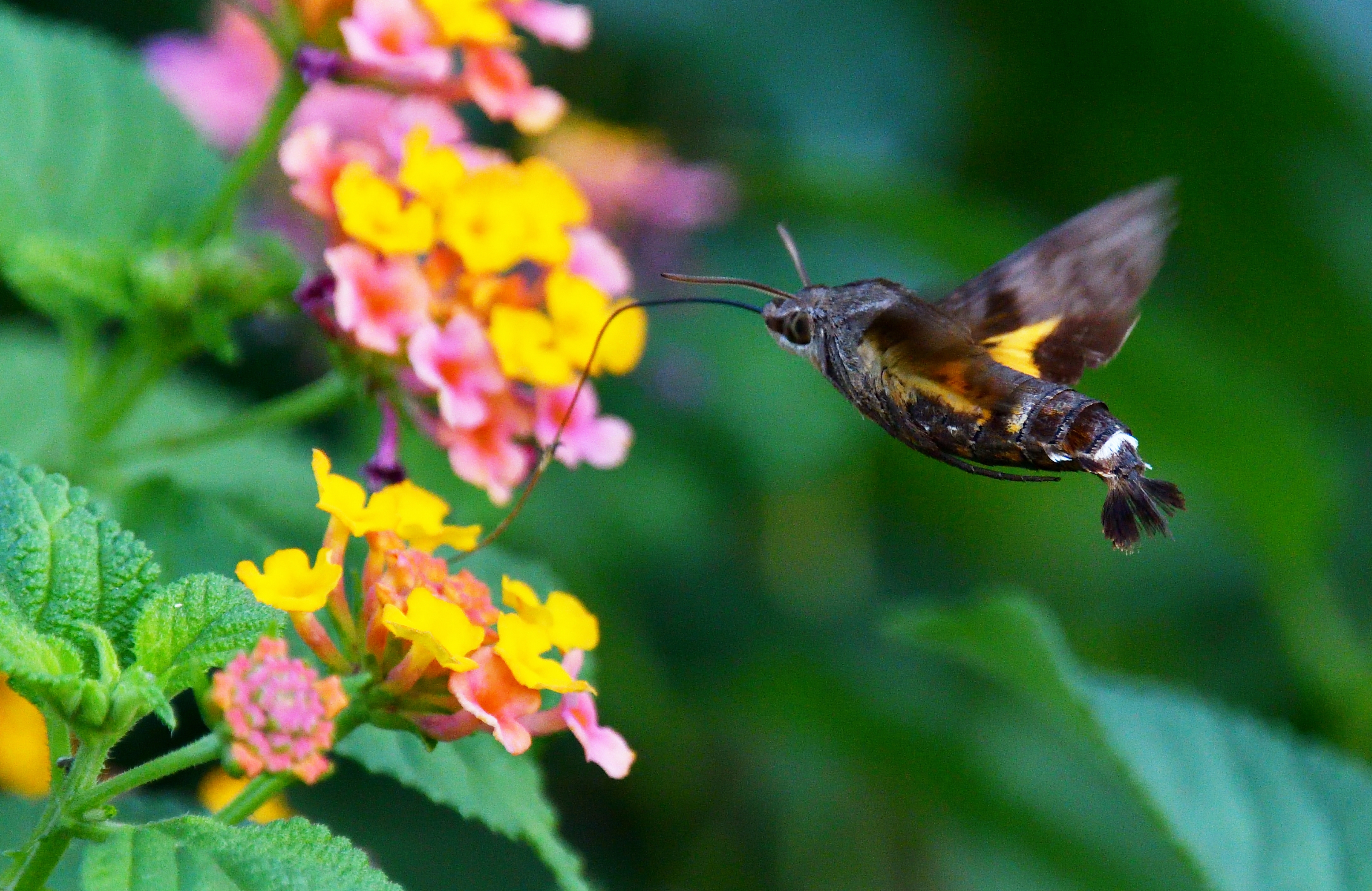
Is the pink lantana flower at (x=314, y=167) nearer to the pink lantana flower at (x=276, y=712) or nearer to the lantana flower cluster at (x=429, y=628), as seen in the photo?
the lantana flower cluster at (x=429, y=628)

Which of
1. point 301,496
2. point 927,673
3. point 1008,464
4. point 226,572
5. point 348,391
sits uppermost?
point 1008,464

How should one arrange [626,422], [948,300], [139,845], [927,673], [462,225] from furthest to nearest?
[927,673] → [626,422] → [948,300] → [462,225] → [139,845]

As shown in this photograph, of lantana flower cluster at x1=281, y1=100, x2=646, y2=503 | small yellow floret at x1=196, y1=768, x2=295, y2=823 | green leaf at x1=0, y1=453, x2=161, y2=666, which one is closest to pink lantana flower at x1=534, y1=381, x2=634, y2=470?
lantana flower cluster at x1=281, y1=100, x2=646, y2=503

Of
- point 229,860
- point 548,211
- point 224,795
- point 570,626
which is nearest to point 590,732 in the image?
point 570,626

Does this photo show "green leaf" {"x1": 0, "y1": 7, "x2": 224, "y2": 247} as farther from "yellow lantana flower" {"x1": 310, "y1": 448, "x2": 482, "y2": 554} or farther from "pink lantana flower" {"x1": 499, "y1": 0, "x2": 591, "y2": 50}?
"yellow lantana flower" {"x1": 310, "y1": 448, "x2": 482, "y2": 554}

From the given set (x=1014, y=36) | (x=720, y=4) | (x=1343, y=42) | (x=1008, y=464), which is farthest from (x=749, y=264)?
(x=1008, y=464)

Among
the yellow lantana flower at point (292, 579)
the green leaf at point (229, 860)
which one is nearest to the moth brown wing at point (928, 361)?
the yellow lantana flower at point (292, 579)

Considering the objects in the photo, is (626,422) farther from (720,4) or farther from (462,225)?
(462,225)
